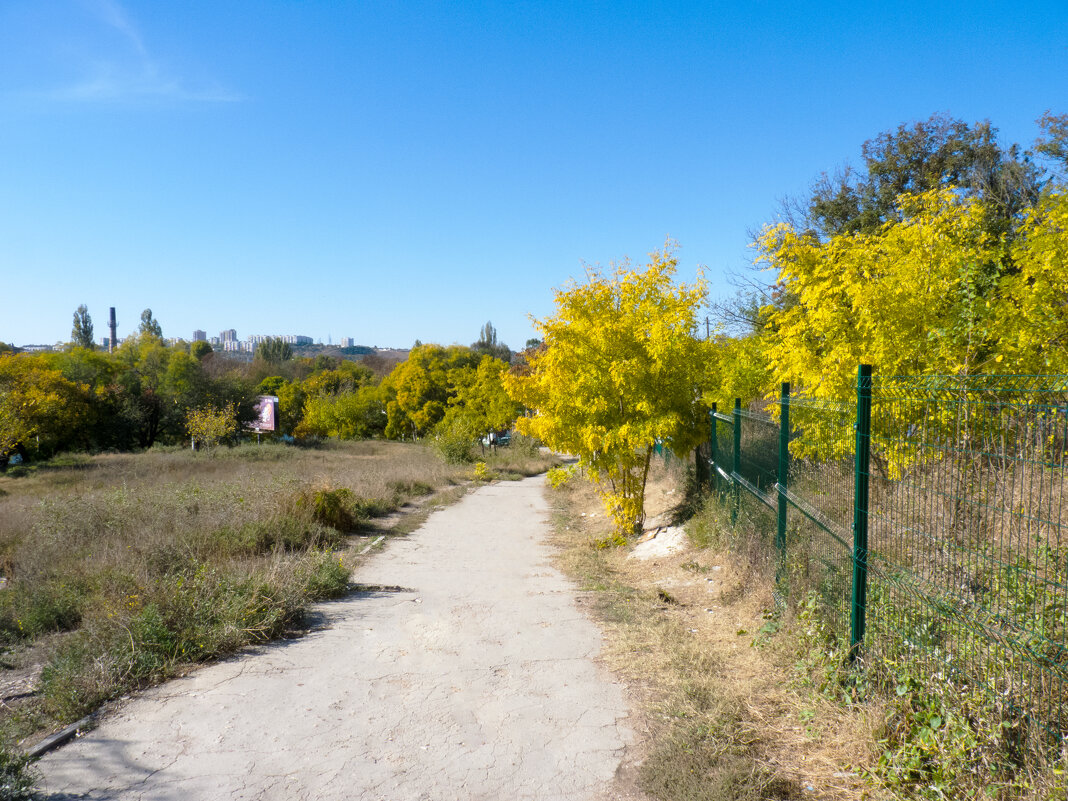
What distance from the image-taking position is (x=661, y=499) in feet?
50.0

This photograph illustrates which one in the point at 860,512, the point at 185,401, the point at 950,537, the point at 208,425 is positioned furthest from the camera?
the point at 185,401

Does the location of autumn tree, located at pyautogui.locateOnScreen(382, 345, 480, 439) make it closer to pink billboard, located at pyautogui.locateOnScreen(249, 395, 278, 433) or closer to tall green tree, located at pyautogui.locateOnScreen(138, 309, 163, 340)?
pink billboard, located at pyautogui.locateOnScreen(249, 395, 278, 433)

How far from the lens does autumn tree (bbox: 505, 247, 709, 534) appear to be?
10.7 meters

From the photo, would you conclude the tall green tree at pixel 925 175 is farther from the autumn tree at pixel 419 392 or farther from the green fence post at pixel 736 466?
the autumn tree at pixel 419 392

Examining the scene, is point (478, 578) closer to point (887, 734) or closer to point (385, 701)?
point (385, 701)

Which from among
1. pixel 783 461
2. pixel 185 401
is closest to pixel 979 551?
pixel 783 461

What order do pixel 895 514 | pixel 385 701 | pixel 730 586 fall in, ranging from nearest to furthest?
pixel 895 514 → pixel 385 701 → pixel 730 586

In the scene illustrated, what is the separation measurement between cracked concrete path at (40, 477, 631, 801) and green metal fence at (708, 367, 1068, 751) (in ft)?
5.78

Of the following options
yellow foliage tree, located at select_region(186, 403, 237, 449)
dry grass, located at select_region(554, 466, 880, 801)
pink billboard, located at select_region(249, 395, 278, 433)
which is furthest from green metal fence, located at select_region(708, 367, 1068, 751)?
pink billboard, located at select_region(249, 395, 278, 433)

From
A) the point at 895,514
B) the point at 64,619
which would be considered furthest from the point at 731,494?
the point at 64,619

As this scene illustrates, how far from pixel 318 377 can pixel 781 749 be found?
6775cm

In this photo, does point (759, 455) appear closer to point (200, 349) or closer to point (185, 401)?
point (185, 401)

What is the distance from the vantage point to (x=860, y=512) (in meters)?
4.18

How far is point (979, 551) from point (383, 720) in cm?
359
